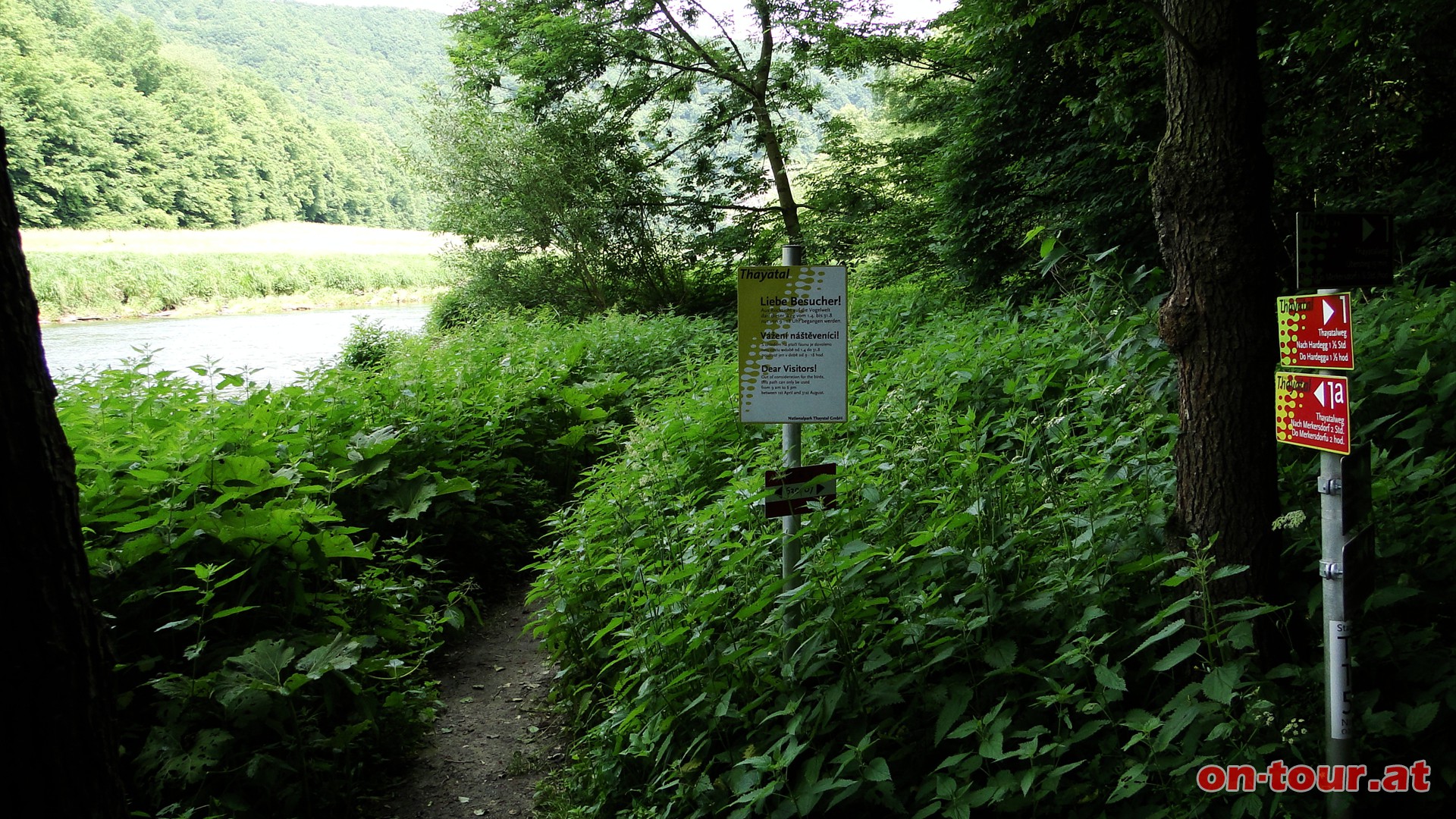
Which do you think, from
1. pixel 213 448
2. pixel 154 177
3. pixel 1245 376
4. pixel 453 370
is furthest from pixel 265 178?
pixel 1245 376

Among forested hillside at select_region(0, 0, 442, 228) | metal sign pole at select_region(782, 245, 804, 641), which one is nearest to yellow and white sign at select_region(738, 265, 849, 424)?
metal sign pole at select_region(782, 245, 804, 641)

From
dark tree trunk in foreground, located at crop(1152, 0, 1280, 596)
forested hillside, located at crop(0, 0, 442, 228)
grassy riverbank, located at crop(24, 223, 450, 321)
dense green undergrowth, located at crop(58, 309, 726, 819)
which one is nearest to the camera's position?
dark tree trunk in foreground, located at crop(1152, 0, 1280, 596)

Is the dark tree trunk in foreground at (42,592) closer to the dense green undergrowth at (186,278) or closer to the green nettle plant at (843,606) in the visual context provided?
the green nettle plant at (843,606)

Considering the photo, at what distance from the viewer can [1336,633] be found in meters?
2.10

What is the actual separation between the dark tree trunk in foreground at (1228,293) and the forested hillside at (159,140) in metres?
6.09

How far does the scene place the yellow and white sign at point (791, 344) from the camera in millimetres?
3029

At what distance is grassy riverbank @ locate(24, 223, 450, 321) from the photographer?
74.8 ft

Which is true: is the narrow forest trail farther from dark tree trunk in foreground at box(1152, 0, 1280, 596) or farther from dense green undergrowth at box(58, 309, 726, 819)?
dark tree trunk in foreground at box(1152, 0, 1280, 596)

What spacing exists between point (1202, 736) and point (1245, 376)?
3.85 feet

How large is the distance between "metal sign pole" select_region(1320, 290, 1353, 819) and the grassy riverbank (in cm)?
1859

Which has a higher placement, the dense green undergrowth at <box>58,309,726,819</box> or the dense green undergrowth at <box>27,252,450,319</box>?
the dense green undergrowth at <box>27,252,450,319</box>

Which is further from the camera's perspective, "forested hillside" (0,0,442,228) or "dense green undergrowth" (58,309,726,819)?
"forested hillside" (0,0,442,228)

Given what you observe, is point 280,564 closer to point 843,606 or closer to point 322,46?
point 843,606

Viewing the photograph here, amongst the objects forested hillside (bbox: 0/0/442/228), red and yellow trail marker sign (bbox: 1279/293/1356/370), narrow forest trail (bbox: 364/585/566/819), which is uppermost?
forested hillside (bbox: 0/0/442/228)
